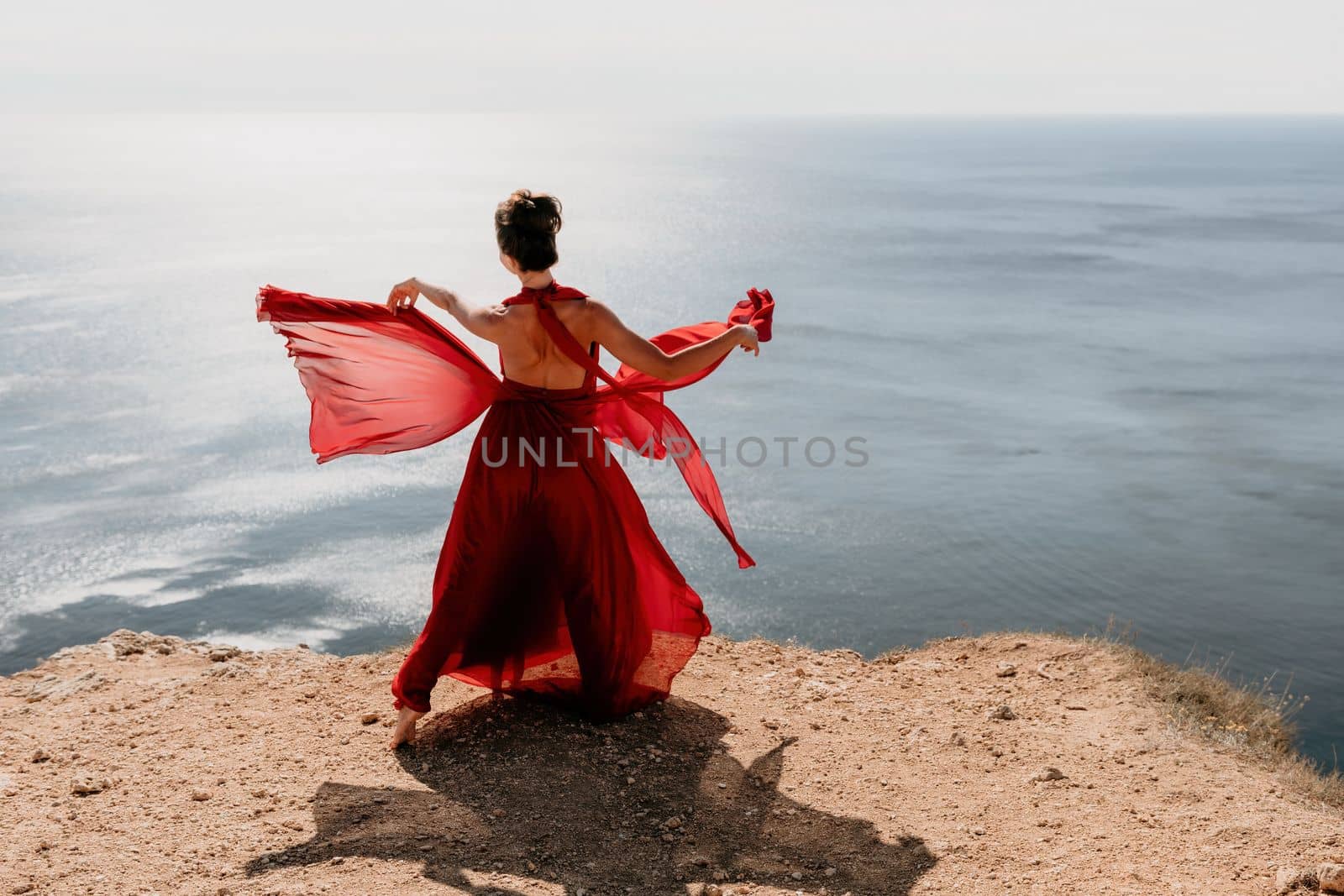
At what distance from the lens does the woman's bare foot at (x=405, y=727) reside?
5.66 metres

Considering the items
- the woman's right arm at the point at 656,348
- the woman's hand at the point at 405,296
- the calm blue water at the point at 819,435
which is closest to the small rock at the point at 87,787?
the woman's hand at the point at 405,296

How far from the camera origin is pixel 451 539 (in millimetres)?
5570

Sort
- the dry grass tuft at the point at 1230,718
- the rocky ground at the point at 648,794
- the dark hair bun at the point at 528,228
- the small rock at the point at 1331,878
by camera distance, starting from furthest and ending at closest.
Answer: the dry grass tuft at the point at 1230,718 → the dark hair bun at the point at 528,228 → the rocky ground at the point at 648,794 → the small rock at the point at 1331,878

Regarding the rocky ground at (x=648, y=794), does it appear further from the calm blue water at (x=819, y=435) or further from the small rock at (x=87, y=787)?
the calm blue water at (x=819, y=435)

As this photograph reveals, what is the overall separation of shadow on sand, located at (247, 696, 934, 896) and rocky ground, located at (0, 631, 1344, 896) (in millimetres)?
13

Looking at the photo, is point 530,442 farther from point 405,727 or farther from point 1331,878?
point 1331,878

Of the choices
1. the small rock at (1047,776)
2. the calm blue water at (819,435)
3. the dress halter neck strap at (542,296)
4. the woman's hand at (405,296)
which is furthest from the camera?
the calm blue water at (819,435)

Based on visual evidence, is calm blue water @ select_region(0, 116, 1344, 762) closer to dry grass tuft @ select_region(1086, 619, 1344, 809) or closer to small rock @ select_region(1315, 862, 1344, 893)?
dry grass tuft @ select_region(1086, 619, 1344, 809)

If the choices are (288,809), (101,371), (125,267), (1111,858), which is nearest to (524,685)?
(288,809)

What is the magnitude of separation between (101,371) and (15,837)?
35016 millimetres

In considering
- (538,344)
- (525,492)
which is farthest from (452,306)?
(525,492)

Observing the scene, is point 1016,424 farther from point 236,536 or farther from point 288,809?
point 288,809

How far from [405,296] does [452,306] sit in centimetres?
26

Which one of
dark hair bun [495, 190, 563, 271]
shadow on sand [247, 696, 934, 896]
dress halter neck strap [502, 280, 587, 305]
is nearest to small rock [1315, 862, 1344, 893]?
shadow on sand [247, 696, 934, 896]
